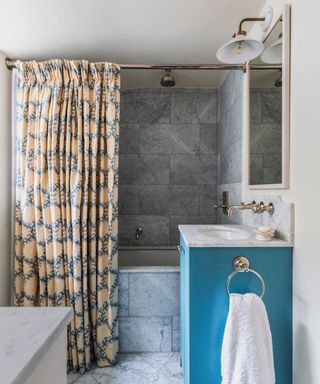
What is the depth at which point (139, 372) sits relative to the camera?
180cm

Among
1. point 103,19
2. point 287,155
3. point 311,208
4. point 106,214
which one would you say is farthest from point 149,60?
point 311,208

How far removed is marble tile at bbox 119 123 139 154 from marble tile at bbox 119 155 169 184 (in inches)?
3.3

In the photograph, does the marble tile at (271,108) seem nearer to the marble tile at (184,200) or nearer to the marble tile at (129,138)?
the marble tile at (184,200)

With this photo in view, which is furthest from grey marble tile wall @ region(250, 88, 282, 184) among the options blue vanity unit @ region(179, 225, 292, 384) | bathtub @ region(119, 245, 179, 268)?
bathtub @ region(119, 245, 179, 268)

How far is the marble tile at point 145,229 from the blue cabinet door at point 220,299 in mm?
1760

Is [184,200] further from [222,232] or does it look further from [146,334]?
[146,334]

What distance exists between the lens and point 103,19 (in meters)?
1.71

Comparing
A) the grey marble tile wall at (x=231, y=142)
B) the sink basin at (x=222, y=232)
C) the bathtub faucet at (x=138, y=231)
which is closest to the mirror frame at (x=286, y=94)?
the sink basin at (x=222, y=232)

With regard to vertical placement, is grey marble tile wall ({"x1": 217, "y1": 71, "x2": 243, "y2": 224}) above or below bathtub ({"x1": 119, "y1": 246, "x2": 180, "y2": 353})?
above

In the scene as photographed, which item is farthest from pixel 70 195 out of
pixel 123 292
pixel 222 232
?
pixel 222 232

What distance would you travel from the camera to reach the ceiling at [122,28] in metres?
1.59

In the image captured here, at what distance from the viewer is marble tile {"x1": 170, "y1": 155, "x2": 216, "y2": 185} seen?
304 cm

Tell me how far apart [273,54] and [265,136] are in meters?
0.45

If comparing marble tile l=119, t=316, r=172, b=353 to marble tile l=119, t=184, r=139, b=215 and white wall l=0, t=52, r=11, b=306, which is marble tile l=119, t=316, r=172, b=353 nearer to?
white wall l=0, t=52, r=11, b=306
